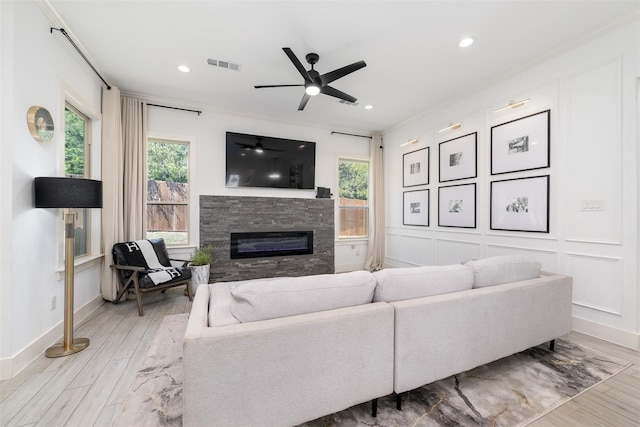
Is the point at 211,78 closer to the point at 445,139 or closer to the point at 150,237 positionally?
the point at 150,237

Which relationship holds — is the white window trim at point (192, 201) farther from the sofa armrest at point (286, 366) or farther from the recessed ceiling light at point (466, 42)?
the recessed ceiling light at point (466, 42)

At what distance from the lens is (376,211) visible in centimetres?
558

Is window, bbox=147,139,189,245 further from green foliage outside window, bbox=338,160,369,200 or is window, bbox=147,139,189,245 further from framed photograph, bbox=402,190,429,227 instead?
framed photograph, bbox=402,190,429,227

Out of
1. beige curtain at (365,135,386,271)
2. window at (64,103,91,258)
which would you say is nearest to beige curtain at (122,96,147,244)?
window at (64,103,91,258)

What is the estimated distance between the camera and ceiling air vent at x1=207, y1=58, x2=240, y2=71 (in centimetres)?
304

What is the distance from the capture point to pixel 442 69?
10.6 ft

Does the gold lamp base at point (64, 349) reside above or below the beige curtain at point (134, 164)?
below

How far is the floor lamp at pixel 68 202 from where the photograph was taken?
2.01 meters

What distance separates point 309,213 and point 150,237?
104 inches

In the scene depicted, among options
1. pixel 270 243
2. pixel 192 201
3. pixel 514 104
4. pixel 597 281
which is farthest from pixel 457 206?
pixel 192 201

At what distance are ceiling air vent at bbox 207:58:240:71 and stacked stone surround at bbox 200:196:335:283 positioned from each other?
77.7 inches

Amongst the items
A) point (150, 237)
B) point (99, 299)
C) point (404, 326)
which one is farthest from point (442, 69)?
point (99, 299)

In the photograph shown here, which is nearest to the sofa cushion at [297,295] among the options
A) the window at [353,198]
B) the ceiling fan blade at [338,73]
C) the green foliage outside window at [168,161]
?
the ceiling fan blade at [338,73]

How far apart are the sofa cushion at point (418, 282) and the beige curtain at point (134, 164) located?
146 inches
